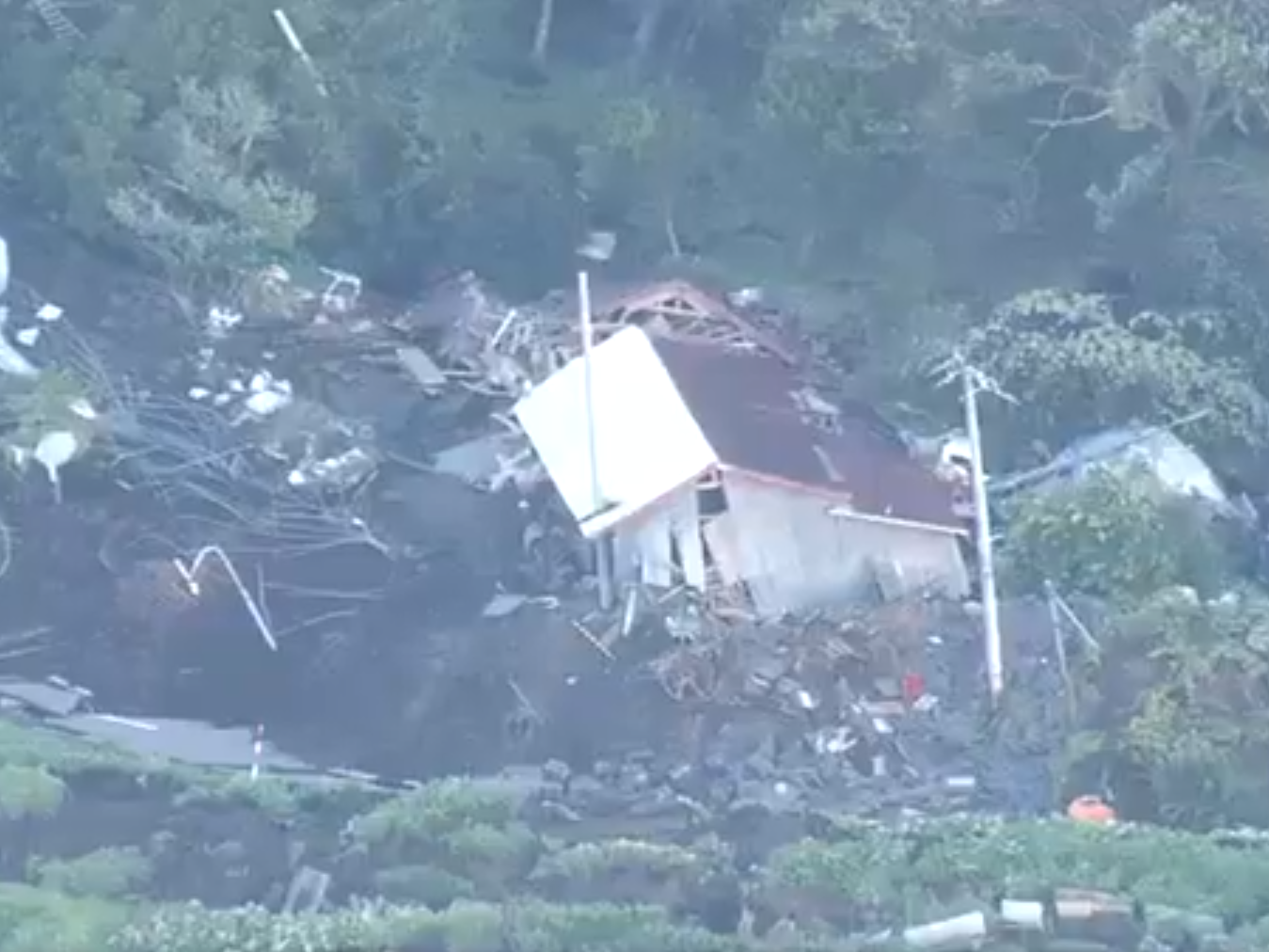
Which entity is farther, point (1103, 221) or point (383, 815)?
point (1103, 221)

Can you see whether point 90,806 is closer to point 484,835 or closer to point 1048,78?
point 484,835

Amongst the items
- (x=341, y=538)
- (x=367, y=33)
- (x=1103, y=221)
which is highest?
(x=367, y=33)

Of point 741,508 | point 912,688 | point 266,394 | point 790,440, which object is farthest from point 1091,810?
point 266,394

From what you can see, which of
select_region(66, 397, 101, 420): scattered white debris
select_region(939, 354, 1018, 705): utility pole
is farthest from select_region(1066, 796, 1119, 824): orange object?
select_region(66, 397, 101, 420): scattered white debris

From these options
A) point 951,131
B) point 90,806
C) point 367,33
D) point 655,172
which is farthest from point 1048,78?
point 90,806

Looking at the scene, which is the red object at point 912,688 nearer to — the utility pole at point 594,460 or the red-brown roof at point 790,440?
the red-brown roof at point 790,440

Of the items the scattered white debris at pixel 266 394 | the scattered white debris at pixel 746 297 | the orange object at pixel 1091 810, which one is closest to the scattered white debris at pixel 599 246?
the scattered white debris at pixel 746 297

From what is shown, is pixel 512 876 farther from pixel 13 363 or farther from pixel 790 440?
pixel 13 363

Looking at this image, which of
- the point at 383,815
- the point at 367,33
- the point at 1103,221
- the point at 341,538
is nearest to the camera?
the point at 383,815
